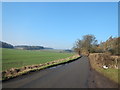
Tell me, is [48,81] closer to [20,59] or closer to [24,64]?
[24,64]

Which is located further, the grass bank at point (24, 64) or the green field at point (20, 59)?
the green field at point (20, 59)

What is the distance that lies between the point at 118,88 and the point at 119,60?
1605 centimetres

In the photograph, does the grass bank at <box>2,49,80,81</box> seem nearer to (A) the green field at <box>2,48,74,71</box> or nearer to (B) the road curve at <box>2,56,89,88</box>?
(A) the green field at <box>2,48,74,71</box>

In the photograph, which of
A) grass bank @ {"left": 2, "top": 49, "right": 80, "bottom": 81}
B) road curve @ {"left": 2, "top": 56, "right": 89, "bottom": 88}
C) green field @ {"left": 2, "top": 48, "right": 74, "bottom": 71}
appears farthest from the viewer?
green field @ {"left": 2, "top": 48, "right": 74, "bottom": 71}

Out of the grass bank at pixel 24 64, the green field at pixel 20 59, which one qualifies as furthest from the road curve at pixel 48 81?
the green field at pixel 20 59

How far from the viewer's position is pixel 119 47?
1909 inches

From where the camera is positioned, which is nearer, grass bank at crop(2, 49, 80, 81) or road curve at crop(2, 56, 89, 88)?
road curve at crop(2, 56, 89, 88)

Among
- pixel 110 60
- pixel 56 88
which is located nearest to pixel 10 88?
pixel 56 88

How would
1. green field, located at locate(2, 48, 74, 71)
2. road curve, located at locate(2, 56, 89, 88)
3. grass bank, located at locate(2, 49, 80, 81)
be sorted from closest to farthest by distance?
1. road curve, located at locate(2, 56, 89, 88)
2. grass bank, located at locate(2, 49, 80, 81)
3. green field, located at locate(2, 48, 74, 71)

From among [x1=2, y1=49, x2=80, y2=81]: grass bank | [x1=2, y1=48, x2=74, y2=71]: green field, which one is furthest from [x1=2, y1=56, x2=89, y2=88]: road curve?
[x1=2, y1=48, x2=74, y2=71]: green field

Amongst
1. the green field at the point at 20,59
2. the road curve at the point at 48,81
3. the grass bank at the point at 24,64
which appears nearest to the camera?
the road curve at the point at 48,81

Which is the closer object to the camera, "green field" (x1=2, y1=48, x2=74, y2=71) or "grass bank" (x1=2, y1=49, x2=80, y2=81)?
"grass bank" (x1=2, y1=49, x2=80, y2=81)

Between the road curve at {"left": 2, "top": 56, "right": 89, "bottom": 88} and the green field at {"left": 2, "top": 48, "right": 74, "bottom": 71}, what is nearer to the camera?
the road curve at {"left": 2, "top": 56, "right": 89, "bottom": 88}

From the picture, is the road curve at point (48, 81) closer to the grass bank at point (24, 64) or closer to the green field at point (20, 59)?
the grass bank at point (24, 64)
